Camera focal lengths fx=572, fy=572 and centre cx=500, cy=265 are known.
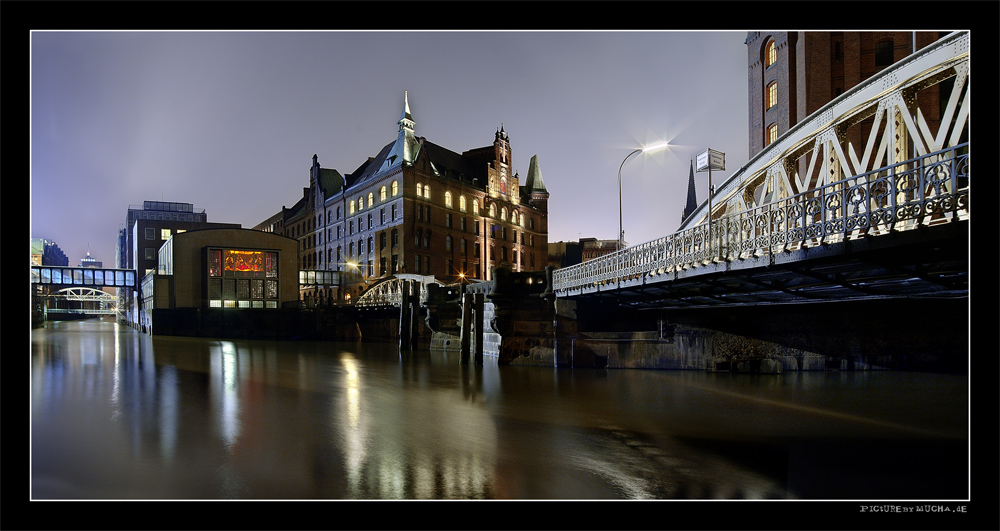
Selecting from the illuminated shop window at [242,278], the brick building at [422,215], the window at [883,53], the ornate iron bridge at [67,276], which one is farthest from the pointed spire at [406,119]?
the window at [883,53]

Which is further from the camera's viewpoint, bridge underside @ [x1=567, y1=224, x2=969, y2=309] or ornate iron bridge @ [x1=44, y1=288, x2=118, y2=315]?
ornate iron bridge @ [x1=44, y1=288, x2=118, y2=315]

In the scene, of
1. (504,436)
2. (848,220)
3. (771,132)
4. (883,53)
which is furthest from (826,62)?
(504,436)

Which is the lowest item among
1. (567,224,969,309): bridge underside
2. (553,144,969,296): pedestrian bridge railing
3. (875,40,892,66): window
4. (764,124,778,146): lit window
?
(567,224,969,309): bridge underside

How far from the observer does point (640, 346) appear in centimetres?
2458

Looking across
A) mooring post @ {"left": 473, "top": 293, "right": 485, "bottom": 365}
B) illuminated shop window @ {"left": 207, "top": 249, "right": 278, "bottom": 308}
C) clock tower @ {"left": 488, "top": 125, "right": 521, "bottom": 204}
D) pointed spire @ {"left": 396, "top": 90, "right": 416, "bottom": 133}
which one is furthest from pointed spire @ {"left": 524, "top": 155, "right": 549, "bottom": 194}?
mooring post @ {"left": 473, "top": 293, "right": 485, "bottom": 365}

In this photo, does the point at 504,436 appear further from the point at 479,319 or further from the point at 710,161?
the point at 479,319

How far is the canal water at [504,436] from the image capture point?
8.78 metres

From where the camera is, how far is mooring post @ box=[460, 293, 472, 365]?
99.7 ft

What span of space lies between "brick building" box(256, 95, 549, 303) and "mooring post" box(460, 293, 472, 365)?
1247 inches

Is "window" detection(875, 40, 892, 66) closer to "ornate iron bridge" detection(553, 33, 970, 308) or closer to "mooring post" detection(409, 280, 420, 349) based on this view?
"ornate iron bridge" detection(553, 33, 970, 308)

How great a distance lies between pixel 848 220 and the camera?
32.4ft

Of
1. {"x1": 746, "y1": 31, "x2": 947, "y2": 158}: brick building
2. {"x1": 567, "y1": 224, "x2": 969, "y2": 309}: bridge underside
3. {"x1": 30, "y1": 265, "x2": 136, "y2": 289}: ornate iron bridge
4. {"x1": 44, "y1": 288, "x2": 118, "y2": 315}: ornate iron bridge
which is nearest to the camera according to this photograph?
{"x1": 567, "y1": 224, "x2": 969, "y2": 309}: bridge underside

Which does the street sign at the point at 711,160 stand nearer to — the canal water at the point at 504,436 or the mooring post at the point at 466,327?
the canal water at the point at 504,436
